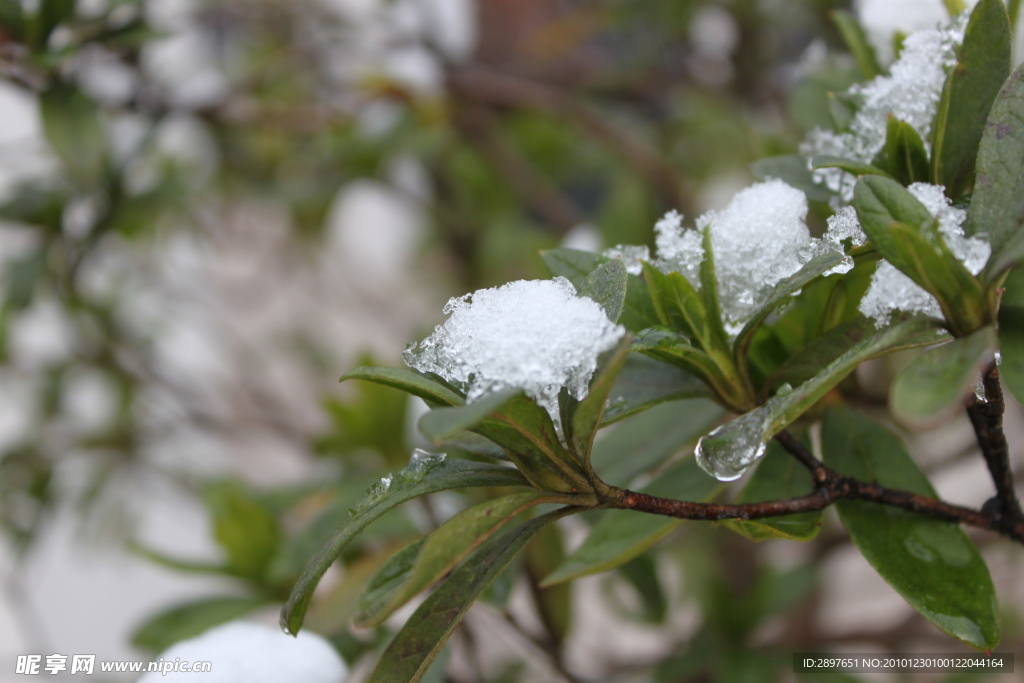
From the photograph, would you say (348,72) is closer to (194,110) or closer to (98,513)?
(194,110)

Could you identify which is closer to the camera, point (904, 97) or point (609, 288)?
point (609, 288)

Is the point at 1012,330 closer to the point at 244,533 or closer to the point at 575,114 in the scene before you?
the point at 244,533

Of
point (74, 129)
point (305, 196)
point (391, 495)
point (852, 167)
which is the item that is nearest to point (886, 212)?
point (852, 167)

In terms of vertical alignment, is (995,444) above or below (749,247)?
below

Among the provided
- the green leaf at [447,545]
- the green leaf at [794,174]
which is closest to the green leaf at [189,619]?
the green leaf at [447,545]

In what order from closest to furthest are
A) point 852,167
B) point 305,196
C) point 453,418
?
point 453,418, point 852,167, point 305,196

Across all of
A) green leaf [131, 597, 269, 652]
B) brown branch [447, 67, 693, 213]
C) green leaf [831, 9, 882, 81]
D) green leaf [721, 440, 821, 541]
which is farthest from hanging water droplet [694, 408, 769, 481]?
brown branch [447, 67, 693, 213]
